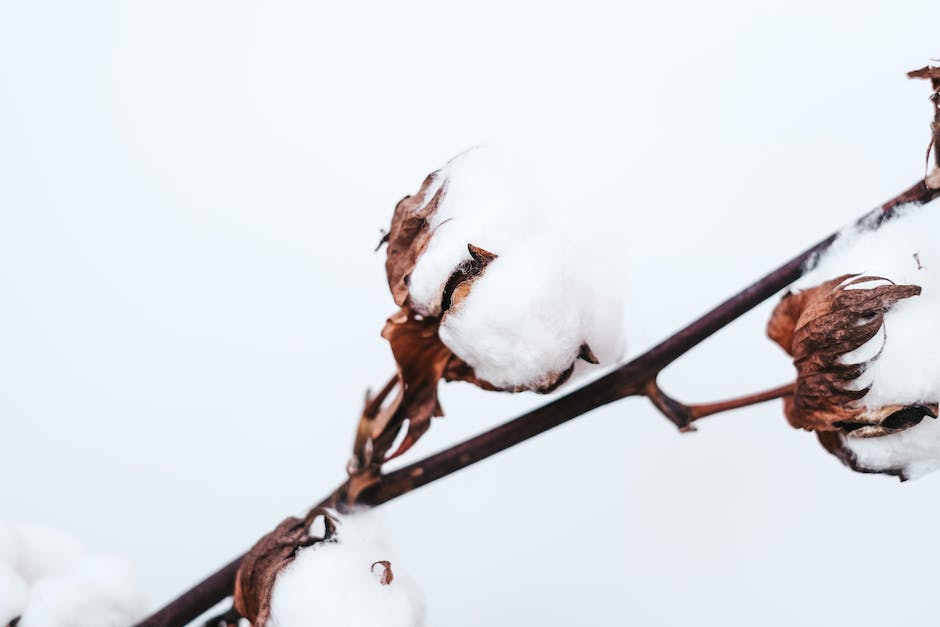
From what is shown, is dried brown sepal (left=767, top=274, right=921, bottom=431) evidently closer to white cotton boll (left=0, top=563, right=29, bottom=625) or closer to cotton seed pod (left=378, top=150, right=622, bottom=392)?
cotton seed pod (left=378, top=150, right=622, bottom=392)

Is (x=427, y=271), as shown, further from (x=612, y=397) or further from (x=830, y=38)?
(x=830, y=38)

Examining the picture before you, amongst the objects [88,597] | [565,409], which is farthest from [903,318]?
[88,597]

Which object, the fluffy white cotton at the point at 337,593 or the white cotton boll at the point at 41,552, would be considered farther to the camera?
the white cotton boll at the point at 41,552

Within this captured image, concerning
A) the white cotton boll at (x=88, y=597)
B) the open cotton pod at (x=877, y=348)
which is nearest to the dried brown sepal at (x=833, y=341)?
the open cotton pod at (x=877, y=348)

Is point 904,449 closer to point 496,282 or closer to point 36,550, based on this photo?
point 496,282

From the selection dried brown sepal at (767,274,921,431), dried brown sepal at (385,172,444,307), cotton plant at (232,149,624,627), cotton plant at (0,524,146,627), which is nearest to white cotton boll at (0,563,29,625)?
cotton plant at (0,524,146,627)

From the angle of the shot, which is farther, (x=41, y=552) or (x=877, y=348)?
(x=41, y=552)

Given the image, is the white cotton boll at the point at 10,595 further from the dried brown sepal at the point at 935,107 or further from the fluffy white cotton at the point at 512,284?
the dried brown sepal at the point at 935,107
